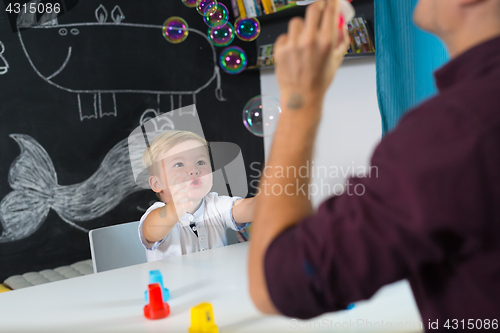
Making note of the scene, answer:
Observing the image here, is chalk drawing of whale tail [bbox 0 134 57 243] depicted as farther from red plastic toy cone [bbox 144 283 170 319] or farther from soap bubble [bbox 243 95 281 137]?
red plastic toy cone [bbox 144 283 170 319]

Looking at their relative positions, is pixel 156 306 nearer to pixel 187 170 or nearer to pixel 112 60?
pixel 187 170

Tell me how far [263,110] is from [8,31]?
151cm

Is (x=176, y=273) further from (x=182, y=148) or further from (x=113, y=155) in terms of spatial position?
(x=113, y=155)

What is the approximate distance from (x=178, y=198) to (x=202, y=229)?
21cm

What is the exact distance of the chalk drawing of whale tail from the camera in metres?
2.39

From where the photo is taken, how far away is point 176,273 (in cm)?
141

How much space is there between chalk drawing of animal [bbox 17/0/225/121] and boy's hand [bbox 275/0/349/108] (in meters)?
2.36

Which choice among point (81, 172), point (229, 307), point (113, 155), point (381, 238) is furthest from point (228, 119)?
point (381, 238)

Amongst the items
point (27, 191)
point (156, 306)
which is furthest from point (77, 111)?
point (156, 306)

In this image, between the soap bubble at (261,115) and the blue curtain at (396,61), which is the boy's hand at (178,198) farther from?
the blue curtain at (396,61)

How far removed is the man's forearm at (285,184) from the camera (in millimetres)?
430

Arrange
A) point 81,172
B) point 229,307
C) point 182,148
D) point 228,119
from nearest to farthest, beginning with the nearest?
1. point 229,307
2. point 182,148
3. point 81,172
4. point 228,119

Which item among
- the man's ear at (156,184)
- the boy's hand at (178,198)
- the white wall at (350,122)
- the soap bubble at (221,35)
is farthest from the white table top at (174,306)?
the white wall at (350,122)

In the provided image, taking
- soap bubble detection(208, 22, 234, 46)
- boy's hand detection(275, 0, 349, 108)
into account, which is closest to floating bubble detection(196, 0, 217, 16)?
soap bubble detection(208, 22, 234, 46)
